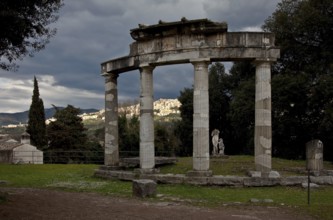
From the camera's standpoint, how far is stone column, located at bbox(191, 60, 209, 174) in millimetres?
20484

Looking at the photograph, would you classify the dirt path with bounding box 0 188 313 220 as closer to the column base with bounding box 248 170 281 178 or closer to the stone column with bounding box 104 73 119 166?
the column base with bounding box 248 170 281 178

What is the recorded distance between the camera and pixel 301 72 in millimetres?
36969

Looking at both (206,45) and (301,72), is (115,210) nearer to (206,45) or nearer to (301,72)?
(206,45)

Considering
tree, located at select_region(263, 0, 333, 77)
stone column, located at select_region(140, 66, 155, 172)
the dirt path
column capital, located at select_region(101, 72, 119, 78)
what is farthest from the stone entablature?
tree, located at select_region(263, 0, 333, 77)

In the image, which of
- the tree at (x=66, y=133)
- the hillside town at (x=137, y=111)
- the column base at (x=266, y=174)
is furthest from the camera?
the hillside town at (x=137, y=111)

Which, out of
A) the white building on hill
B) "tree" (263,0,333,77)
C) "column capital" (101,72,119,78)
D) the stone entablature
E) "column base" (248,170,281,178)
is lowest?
the white building on hill

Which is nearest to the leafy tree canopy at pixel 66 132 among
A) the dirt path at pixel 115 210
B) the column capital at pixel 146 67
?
the column capital at pixel 146 67

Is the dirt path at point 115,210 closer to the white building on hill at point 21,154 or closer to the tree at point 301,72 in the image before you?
the tree at point 301,72

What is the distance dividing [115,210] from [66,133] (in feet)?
152

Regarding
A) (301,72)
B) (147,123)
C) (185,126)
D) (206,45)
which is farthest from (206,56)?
(185,126)

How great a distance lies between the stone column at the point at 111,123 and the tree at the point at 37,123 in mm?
35433

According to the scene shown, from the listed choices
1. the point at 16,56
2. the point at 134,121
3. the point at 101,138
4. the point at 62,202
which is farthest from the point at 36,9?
the point at 101,138

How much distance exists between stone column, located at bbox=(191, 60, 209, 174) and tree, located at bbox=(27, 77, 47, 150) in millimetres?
41403

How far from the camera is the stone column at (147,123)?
2184cm
